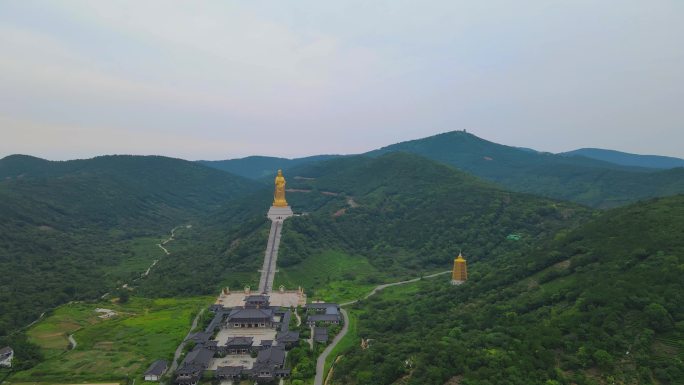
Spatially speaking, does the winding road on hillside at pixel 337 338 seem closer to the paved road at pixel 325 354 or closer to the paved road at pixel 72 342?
the paved road at pixel 325 354

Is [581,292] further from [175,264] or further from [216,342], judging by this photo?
[175,264]

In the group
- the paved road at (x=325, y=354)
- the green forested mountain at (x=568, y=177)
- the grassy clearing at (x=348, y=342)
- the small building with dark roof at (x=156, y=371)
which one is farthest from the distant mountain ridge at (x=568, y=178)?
the small building with dark roof at (x=156, y=371)

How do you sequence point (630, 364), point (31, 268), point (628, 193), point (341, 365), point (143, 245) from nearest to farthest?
point (630, 364)
point (341, 365)
point (31, 268)
point (143, 245)
point (628, 193)

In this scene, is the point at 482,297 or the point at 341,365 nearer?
the point at 341,365

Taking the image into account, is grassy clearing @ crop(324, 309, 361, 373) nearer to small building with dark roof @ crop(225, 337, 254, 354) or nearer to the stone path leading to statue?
small building with dark roof @ crop(225, 337, 254, 354)

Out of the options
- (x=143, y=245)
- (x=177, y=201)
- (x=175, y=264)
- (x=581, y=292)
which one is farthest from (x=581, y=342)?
(x=177, y=201)

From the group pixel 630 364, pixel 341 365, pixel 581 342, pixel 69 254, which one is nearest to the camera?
pixel 630 364
